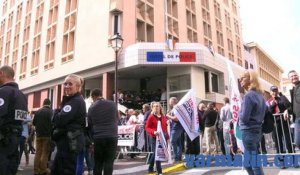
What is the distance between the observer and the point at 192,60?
24.4 metres

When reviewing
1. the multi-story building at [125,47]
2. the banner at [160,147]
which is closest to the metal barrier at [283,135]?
the banner at [160,147]

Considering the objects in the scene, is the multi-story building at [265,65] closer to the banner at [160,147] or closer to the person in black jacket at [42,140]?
the banner at [160,147]

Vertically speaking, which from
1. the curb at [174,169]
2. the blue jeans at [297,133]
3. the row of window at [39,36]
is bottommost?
the curb at [174,169]

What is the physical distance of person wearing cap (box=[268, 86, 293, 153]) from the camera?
8519 mm

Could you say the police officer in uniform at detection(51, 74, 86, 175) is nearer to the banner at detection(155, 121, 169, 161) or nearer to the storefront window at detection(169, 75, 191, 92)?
the banner at detection(155, 121, 169, 161)

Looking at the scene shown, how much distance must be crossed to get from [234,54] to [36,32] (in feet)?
77.9

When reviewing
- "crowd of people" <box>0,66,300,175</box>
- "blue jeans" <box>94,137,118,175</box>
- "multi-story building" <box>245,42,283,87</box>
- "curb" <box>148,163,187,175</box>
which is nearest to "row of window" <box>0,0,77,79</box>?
"crowd of people" <box>0,66,300,175</box>

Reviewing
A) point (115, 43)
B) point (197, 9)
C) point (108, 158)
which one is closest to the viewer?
point (108, 158)

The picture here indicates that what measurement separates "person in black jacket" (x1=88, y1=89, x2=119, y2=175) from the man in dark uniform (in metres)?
1.59

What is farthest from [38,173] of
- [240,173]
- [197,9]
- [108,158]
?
[197,9]

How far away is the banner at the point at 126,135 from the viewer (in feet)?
42.4

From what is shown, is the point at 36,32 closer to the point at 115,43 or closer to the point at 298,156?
the point at 115,43

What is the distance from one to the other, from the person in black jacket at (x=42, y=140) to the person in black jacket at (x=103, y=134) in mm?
2422

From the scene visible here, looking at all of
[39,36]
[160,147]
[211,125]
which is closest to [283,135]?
[160,147]
